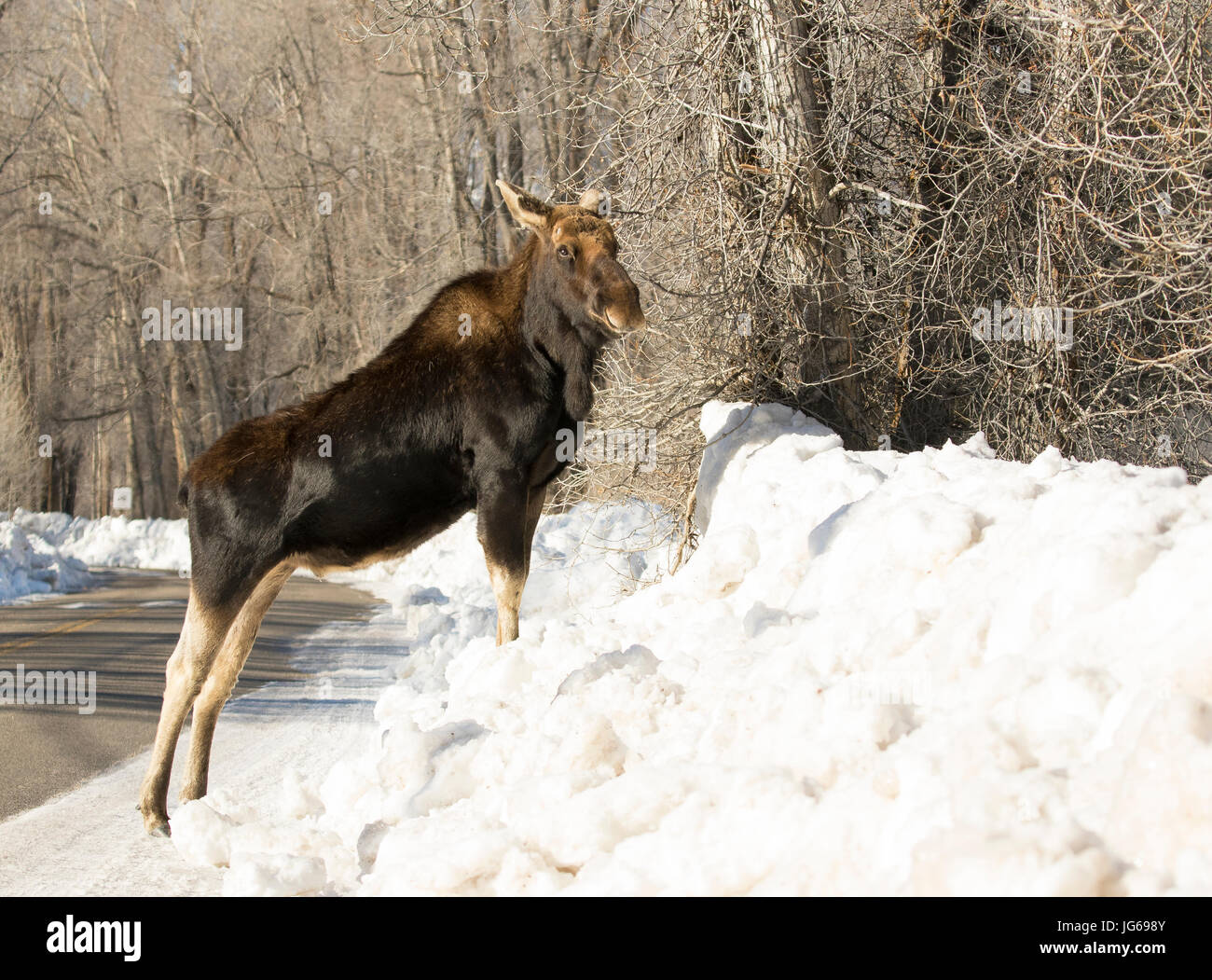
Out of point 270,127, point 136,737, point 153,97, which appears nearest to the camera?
point 136,737

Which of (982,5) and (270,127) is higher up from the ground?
(270,127)

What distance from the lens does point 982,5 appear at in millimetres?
8320

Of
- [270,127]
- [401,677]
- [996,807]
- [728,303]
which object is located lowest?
[401,677]

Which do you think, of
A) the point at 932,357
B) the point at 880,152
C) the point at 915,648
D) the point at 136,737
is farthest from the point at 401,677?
the point at 915,648

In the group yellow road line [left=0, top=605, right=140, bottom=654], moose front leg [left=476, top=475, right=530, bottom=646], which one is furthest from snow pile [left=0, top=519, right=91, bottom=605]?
moose front leg [left=476, top=475, right=530, bottom=646]

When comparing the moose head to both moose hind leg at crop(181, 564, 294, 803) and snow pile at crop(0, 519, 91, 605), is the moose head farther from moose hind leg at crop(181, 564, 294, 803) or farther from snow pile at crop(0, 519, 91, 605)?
snow pile at crop(0, 519, 91, 605)

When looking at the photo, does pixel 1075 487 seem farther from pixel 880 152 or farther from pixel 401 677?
pixel 401 677

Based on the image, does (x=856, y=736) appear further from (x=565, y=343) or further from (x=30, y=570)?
(x=30, y=570)

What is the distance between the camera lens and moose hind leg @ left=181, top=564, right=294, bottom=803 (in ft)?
18.4

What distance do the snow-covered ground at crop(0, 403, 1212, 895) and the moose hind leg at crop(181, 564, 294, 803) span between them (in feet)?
1.16

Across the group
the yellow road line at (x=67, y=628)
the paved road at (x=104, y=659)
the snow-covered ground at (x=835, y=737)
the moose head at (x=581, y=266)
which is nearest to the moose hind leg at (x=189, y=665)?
the snow-covered ground at (x=835, y=737)

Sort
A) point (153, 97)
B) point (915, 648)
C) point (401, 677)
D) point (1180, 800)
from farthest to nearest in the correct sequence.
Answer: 1. point (153, 97)
2. point (401, 677)
3. point (915, 648)
4. point (1180, 800)

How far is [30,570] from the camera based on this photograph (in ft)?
67.9

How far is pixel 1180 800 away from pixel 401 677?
805 centimetres
